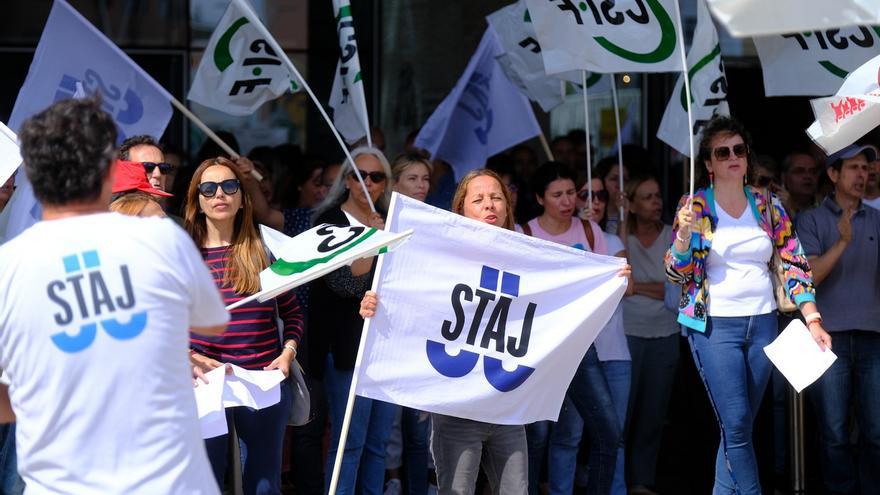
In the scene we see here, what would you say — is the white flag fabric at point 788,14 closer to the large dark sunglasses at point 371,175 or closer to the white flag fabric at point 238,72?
the large dark sunglasses at point 371,175

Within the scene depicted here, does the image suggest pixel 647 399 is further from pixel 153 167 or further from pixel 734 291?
pixel 153 167

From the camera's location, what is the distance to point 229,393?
18.1ft

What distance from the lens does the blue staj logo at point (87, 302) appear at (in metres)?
3.48

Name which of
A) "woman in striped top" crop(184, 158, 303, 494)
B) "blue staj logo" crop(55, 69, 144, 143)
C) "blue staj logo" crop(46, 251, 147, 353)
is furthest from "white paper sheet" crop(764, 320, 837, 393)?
"blue staj logo" crop(46, 251, 147, 353)

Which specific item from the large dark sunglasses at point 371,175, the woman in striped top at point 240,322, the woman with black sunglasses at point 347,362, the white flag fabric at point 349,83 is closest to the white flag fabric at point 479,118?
the white flag fabric at point 349,83

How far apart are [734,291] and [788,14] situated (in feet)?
6.42

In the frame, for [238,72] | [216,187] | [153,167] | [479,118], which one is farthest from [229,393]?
[479,118]

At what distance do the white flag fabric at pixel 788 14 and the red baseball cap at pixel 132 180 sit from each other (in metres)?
2.47

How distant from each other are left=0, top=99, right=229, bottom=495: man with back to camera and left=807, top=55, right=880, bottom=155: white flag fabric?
12.6 ft

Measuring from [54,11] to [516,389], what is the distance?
292 cm

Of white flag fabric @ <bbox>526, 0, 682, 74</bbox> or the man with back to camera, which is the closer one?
the man with back to camera

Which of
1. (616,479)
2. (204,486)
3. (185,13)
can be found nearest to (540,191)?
(616,479)

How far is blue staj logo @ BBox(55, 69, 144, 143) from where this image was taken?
667cm

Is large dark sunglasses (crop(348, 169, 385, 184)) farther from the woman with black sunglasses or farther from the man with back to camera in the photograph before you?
the man with back to camera
